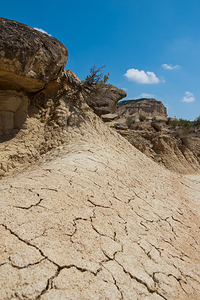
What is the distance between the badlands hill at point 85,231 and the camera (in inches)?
38.3

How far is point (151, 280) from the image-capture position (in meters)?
1.22

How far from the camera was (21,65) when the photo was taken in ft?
9.86

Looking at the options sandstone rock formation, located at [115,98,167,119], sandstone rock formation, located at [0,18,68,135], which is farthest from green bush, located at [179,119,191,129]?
sandstone rock formation, located at [115,98,167,119]

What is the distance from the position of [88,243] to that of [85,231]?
0.36 ft

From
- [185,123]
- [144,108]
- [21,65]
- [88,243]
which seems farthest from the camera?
[144,108]

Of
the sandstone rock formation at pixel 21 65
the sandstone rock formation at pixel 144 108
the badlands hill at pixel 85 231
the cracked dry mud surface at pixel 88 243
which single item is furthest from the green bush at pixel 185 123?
the sandstone rock formation at pixel 144 108

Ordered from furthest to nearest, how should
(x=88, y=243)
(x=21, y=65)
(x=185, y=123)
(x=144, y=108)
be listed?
(x=144, y=108) → (x=185, y=123) → (x=21, y=65) → (x=88, y=243)

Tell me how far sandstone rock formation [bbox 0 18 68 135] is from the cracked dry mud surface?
78.5 inches

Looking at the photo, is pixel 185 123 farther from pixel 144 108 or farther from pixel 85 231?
pixel 144 108

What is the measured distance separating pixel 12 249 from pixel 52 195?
66 centimetres

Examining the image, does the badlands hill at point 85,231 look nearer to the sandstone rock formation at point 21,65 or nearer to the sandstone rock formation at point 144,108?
the sandstone rock formation at point 21,65

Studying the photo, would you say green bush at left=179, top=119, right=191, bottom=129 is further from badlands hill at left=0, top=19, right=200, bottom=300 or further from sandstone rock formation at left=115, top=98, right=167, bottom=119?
sandstone rock formation at left=115, top=98, right=167, bottom=119

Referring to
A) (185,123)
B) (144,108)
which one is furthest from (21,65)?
(144,108)

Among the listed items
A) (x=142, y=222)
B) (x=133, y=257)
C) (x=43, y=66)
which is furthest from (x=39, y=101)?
(x=133, y=257)
